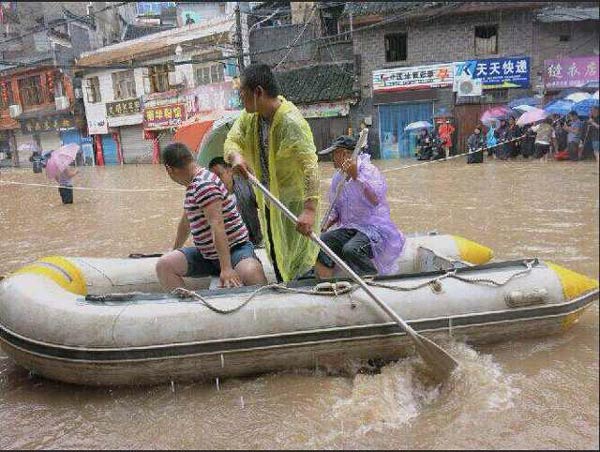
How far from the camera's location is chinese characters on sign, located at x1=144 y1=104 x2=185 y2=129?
23.7 meters

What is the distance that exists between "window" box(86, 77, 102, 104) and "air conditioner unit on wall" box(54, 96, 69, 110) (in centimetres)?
106

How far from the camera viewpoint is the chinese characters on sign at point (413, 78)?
18.0m

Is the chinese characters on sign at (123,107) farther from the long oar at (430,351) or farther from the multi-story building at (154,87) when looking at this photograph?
the long oar at (430,351)

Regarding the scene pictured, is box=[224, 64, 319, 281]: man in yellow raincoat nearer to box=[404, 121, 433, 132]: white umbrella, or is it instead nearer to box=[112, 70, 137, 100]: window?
box=[404, 121, 433, 132]: white umbrella

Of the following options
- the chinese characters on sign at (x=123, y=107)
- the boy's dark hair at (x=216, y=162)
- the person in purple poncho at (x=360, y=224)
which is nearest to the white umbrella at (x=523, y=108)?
the boy's dark hair at (x=216, y=162)

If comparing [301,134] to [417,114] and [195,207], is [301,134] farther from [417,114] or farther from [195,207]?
[417,114]

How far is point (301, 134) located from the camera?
3314 millimetres

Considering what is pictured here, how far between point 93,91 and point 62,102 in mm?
1550

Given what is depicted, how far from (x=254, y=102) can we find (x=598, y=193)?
2388 mm

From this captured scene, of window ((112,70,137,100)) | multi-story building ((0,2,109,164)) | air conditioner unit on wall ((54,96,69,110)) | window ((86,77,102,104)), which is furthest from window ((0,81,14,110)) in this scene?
window ((86,77,102,104))

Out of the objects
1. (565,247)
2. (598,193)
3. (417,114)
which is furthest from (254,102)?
(417,114)

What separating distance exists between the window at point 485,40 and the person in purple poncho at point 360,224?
1575cm

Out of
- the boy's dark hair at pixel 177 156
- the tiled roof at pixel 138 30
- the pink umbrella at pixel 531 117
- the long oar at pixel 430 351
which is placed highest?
the tiled roof at pixel 138 30

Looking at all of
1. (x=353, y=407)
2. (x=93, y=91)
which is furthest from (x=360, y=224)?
(x=93, y=91)
